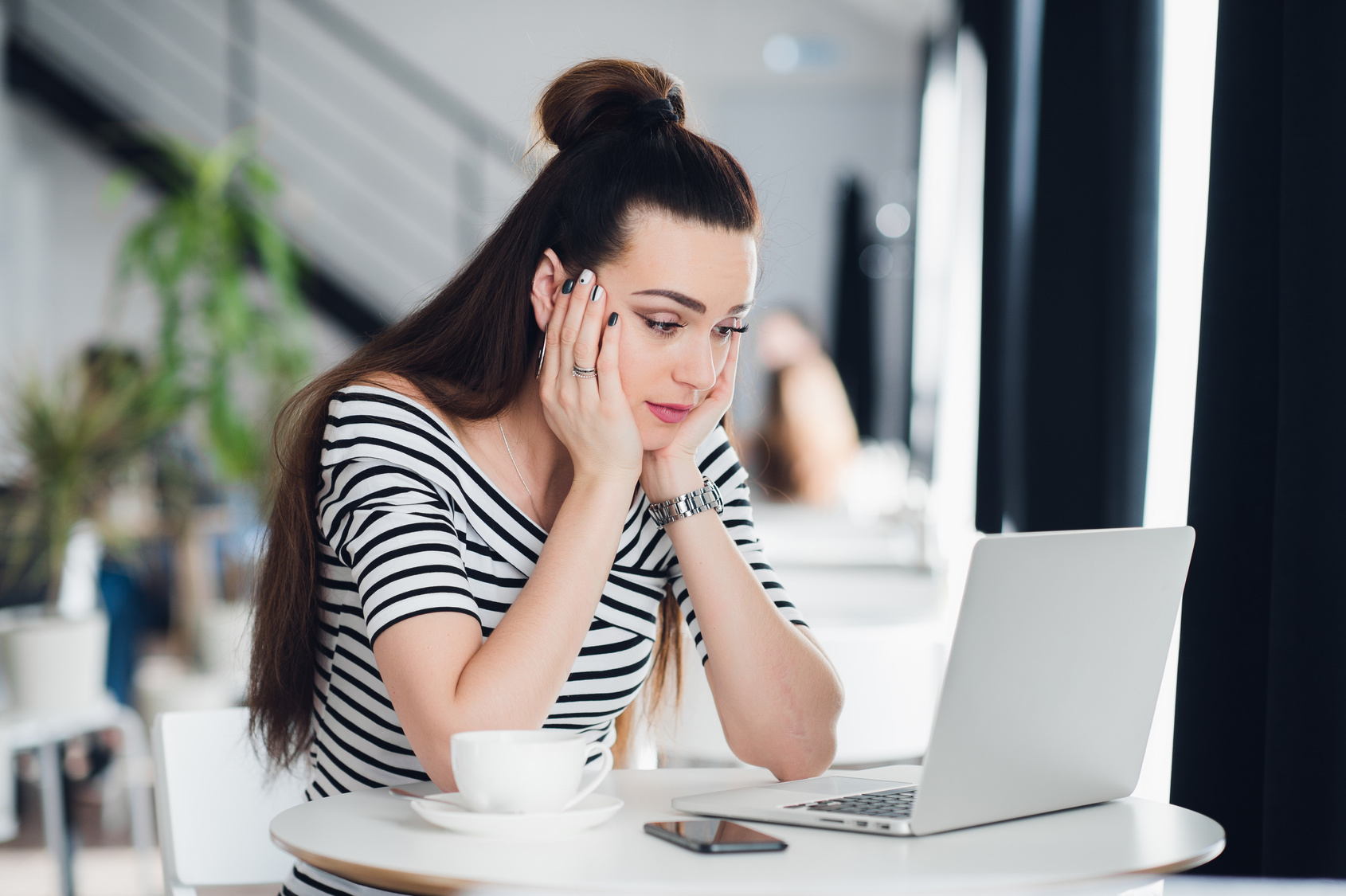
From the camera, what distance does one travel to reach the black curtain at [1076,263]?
1.70 m

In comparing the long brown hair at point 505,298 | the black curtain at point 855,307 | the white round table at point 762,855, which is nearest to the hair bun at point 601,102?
the long brown hair at point 505,298

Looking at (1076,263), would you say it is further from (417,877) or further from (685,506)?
(417,877)

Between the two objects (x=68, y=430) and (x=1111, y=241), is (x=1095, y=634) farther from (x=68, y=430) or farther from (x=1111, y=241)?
(x=68, y=430)

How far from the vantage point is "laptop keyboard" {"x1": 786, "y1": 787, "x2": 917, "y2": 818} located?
0.86 metres

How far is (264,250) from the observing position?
4039 millimetres

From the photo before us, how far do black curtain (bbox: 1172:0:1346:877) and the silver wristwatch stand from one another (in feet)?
1.75

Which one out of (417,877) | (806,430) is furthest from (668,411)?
(806,430)

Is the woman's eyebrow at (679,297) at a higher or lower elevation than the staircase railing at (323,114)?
lower

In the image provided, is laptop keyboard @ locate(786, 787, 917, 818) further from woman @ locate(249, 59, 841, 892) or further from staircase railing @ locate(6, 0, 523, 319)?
staircase railing @ locate(6, 0, 523, 319)

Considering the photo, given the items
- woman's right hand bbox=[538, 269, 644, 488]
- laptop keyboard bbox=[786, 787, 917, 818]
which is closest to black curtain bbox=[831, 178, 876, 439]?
woman's right hand bbox=[538, 269, 644, 488]

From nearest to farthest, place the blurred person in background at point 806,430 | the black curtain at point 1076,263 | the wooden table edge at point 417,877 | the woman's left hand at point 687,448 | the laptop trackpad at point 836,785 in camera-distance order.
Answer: the wooden table edge at point 417,877 < the laptop trackpad at point 836,785 < the woman's left hand at point 687,448 < the black curtain at point 1076,263 < the blurred person in background at point 806,430

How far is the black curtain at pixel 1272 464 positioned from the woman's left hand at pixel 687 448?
1.68 feet

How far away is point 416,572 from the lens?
1.00m

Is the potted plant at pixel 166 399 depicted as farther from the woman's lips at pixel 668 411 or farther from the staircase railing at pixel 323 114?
the staircase railing at pixel 323 114
